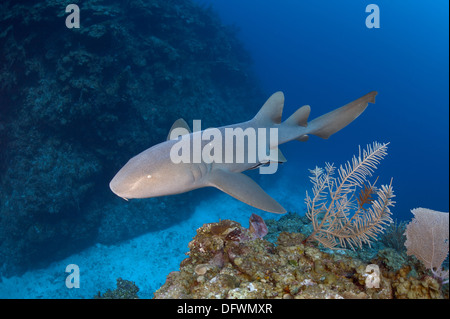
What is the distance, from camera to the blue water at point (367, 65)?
77.6m

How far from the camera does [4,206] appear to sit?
37.1ft

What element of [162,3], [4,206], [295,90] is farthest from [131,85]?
[295,90]

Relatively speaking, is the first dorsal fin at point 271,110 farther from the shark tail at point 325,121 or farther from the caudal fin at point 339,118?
the caudal fin at point 339,118

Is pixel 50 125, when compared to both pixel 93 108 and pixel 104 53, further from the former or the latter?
pixel 104 53

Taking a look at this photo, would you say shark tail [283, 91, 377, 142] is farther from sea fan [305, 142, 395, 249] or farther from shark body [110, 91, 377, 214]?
sea fan [305, 142, 395, 249]

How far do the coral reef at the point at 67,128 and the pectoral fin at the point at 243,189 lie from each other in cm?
989

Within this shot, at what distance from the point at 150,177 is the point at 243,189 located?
133 cm

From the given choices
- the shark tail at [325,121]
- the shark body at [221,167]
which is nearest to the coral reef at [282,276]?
the shark body at [221,167]

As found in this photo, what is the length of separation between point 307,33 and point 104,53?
319 feet

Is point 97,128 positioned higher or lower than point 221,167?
lower

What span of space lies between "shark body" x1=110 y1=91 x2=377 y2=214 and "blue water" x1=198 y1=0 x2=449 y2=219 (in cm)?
6856

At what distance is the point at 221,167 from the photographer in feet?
13.0

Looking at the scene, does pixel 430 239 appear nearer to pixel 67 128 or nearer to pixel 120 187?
pixel 120 187

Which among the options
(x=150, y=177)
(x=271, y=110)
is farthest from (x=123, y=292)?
(x=271, y=110)
